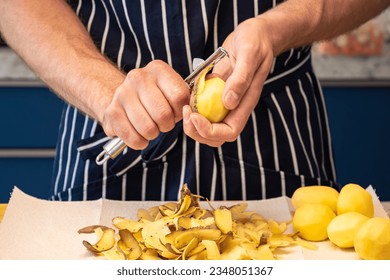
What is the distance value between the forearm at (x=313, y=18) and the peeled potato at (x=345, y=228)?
285 mm

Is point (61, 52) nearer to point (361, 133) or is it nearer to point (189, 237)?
point (189, 237)

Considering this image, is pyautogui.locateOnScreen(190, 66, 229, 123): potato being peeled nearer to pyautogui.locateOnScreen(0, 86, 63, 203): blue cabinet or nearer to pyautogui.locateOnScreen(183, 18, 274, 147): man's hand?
pyautogui.locateOnScreen(183, 18, 274, 147): man's hand

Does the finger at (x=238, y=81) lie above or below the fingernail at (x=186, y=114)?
above

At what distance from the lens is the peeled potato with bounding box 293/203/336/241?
124 cm

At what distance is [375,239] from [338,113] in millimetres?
1381

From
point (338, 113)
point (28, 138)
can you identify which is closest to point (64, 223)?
point (28, 138)

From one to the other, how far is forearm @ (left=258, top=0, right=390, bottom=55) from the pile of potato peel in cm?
28

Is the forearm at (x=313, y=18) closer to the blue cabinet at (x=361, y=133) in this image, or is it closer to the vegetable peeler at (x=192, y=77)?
the vegetable peeler at (x=192, y=77)

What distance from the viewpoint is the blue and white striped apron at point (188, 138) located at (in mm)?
1430

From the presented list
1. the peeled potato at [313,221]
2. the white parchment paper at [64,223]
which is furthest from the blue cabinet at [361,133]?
the peeled potato at [313,221]

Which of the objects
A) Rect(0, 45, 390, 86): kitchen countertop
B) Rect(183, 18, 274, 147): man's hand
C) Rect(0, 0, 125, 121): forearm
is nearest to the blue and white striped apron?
Rect(0, 0, 125, 121): forearm

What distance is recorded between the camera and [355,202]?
1265 mm
